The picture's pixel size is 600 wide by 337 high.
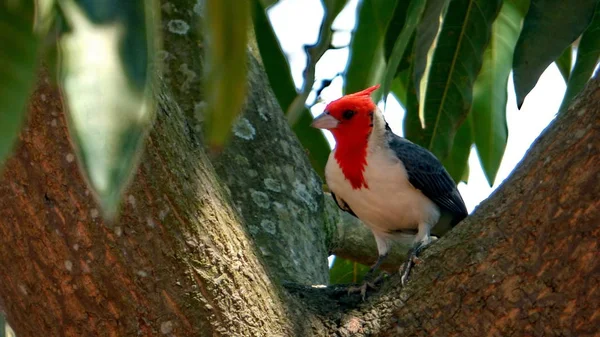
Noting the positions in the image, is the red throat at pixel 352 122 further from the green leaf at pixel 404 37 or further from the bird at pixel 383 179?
the green leaf at pixel 404 37

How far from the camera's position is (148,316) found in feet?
5.24

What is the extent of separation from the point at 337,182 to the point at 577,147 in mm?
1236

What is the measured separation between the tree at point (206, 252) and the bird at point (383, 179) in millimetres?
816

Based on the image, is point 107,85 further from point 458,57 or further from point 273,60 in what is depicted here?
point 273,60

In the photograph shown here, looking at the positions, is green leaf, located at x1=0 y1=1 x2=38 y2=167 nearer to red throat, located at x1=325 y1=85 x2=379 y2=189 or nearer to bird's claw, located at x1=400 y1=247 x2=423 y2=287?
bird's claw, located at x1=400 y1=247 x2=423 y2=287

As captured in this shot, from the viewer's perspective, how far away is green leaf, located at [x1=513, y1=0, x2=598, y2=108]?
6.36 ft

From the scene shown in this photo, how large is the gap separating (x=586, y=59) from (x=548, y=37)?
0.22m

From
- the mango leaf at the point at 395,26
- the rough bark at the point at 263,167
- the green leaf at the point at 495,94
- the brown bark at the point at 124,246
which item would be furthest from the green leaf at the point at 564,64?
the brown bark at the point at 124,246

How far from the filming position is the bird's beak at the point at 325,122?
284cm

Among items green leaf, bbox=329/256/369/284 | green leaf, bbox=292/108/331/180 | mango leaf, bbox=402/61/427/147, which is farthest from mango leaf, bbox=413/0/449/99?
green leaf, bbox=329/256/369/284

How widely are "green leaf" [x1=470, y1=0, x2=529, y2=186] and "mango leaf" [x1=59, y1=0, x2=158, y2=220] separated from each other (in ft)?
7.52

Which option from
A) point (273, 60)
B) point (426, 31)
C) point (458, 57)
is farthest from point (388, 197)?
point (426, 31)

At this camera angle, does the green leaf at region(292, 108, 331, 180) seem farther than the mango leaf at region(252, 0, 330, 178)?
Yes

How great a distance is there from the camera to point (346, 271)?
3.59 metres
